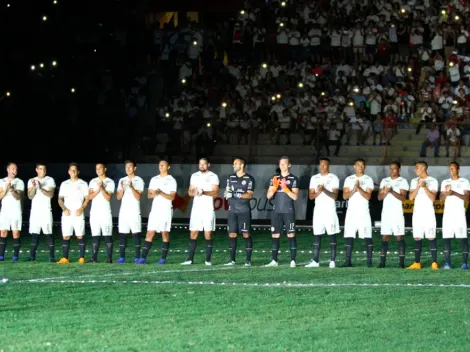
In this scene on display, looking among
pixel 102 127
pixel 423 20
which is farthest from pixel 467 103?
pixel 102 127

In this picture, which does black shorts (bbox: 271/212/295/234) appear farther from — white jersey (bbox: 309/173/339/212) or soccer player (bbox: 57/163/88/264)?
soccer player (bbox: 57/163/88/264)

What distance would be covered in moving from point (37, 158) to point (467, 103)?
44.2ft

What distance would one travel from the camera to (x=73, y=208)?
21.2 m

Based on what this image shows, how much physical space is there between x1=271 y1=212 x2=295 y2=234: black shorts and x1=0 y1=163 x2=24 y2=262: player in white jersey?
Result: 5.33 metres

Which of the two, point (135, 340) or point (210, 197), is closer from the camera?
point (135, 340)

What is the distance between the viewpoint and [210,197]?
2070 centimetres

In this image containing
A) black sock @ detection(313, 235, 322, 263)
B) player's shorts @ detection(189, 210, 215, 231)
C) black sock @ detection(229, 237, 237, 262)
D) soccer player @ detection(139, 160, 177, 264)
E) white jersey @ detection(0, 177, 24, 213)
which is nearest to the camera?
black sock @ detection(313, 235, 322, 263)

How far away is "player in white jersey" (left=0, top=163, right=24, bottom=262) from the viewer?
70.3 ft

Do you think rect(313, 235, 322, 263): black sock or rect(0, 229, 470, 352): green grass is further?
rect(313, 235, 322, 263): black sock

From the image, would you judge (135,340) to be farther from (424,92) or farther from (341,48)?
(341,48)

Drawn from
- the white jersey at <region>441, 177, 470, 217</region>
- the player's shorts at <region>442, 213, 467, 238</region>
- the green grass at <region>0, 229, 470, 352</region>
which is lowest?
the green grass at <region>0, 229, 470, 352</region>

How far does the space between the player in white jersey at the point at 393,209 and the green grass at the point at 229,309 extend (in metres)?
0.94

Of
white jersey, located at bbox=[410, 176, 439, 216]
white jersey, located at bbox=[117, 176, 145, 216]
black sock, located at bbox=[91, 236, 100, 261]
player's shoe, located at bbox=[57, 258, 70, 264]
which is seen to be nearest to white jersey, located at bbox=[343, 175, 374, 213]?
white jersey, located at bbox=[410, 176, 439, 216]

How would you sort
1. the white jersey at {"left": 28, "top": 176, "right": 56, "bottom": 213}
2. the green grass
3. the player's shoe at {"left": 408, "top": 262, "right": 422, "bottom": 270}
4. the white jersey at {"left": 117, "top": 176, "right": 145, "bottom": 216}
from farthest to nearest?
the white jersey at {"left": 28, "top": 176, "right": 56, "bottom": 213} < the white jersey at {"left": 117, "top": 176, "right": 145, "bottom": 216} < the player's shoe at {"left": 408, "top": 262, "right": 422, "bottom": 270} < the green grass
